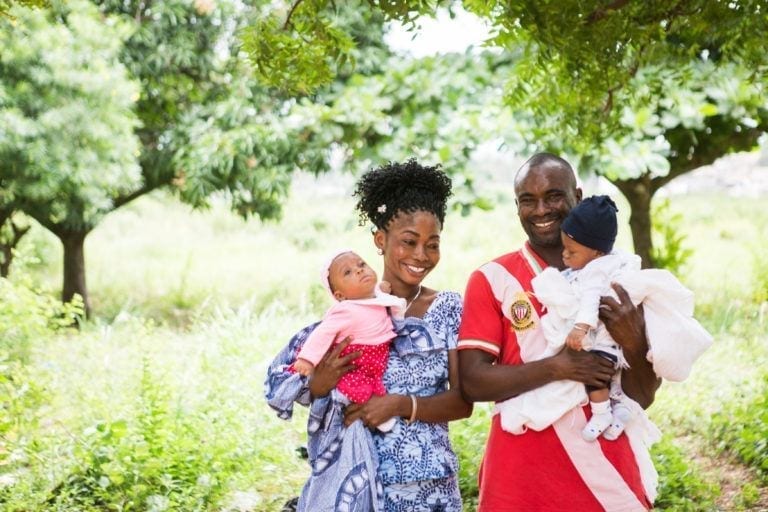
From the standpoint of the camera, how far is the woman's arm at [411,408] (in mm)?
2582

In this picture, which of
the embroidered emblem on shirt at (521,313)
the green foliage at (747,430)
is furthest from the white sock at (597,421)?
the green foliage at (747,430)

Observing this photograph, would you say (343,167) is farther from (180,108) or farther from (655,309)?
(655,309)

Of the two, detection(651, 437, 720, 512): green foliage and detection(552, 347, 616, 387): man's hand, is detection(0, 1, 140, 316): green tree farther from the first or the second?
detection(552, 347, 616, 387): man's hand

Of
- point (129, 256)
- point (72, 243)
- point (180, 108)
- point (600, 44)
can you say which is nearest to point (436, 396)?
point (600, 44)

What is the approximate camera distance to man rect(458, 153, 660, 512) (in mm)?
2512

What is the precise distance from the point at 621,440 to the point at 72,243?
352 inches

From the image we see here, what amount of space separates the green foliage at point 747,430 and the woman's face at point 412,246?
10.6ft

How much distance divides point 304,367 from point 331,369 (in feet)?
0.29

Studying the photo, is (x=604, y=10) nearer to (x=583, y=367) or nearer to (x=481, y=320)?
(x=481, y=320)

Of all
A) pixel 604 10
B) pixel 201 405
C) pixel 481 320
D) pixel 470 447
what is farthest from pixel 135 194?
pixel 481 320

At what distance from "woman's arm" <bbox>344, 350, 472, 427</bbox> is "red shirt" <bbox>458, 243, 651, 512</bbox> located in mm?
136

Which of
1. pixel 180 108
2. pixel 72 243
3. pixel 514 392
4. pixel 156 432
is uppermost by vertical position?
pixel 180 108

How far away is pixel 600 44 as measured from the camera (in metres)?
3.38

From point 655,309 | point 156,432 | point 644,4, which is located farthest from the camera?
point 156,432
